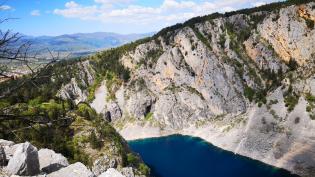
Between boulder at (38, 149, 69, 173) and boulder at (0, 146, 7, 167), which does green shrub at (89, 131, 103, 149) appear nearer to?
boulder at (38, 149, 69, 173)

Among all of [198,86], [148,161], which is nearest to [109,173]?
[148,161]

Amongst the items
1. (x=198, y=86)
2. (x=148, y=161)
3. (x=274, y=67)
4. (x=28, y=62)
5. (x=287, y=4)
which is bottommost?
(x=148, y=161)

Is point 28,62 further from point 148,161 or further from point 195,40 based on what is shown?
point 195,40

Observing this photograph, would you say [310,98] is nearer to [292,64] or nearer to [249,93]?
[292,64]

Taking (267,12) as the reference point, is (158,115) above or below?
below

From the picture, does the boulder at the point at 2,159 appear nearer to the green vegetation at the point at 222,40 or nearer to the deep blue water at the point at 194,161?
the deep blue water at the point at 194,161

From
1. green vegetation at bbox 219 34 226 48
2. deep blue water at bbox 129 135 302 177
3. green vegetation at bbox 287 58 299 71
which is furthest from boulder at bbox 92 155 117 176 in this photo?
green vegetation at bbox 219 34 226 48
